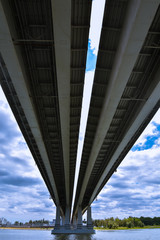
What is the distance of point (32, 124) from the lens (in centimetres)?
1573

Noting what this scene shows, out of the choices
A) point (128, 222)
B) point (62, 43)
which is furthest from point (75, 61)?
point (128, 222)

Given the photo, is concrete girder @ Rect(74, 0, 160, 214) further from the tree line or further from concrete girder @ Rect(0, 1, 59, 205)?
the tree line

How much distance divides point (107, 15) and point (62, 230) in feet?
184

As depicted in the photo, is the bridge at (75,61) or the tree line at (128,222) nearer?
the bridge at (75,61)

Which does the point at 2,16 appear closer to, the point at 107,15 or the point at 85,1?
the point at 85,1

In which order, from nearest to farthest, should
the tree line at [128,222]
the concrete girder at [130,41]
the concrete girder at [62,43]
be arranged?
1. the concrete girder at [130,41]
2. the concrete girder at [62,43]
3. the tree line at [128,222]

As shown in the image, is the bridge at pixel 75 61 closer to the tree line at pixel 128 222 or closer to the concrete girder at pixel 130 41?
the concrete girder at pixel 130 41

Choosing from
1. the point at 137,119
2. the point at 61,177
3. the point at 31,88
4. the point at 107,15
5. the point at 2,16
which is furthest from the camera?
the point at 61,177

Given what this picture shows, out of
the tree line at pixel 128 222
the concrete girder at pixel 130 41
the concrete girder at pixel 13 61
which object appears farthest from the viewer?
the tree line at pixel 128 222

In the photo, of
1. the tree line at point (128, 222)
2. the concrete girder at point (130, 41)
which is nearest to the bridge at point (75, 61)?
the concrete girder at point (130, 41)

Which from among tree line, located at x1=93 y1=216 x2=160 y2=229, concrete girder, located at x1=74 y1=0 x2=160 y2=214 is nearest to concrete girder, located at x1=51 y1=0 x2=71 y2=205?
concrete girder, located at x1=74 y1=0 x2=160 y2=214

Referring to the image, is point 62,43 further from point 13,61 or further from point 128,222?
point 128,222

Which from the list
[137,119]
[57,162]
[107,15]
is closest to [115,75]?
[107,15]

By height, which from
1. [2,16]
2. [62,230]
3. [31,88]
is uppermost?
[31,88]
